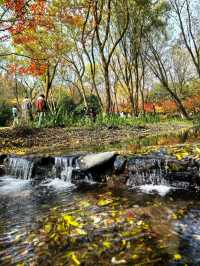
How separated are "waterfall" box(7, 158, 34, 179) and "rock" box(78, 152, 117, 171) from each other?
68.0 inches

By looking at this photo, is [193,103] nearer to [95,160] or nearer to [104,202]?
[95,160]

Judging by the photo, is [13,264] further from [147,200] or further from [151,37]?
[151,37]

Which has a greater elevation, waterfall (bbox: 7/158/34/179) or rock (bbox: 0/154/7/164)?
rock (bbox: 0/154/7/164)

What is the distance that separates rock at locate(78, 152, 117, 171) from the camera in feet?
27.1

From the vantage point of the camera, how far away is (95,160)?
8.40 m

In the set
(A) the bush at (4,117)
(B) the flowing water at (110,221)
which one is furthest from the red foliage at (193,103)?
(B) the flowing water at (110,221)

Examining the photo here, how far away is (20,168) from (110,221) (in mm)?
5330

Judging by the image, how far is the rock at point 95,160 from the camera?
27.1 feet

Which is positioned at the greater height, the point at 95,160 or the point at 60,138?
the point at 60,138

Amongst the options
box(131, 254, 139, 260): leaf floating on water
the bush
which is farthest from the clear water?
the bush

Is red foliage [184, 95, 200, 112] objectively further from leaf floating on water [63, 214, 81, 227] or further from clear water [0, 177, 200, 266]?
leaf floating on water [63, 214, 81, 227]

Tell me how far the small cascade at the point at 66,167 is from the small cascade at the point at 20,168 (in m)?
0.85

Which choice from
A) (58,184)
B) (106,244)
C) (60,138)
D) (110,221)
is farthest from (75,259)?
(60,138)

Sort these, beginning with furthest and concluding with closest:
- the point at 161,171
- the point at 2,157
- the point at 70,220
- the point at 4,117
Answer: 1. the point at 4,117
2. the point at 2,157
3. the point at 161,171
4. the point at 70,220
